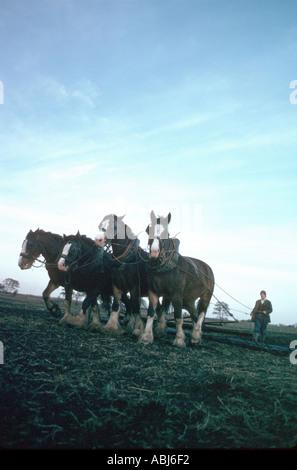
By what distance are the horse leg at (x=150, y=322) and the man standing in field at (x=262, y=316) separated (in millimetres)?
5603

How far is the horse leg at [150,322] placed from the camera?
233 inches

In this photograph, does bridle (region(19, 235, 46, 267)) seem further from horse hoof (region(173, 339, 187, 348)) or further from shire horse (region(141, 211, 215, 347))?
horse hoof (region(173, 339, 187, 348))

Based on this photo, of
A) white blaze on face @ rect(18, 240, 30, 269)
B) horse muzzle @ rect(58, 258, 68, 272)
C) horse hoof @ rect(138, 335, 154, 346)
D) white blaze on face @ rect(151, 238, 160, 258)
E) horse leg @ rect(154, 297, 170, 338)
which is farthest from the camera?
white blaze on face @ rect(18, 240, 30, 269)

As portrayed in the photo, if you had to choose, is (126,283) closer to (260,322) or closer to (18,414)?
(18,414)

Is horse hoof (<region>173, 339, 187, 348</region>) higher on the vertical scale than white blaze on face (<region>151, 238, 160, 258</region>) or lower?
lower

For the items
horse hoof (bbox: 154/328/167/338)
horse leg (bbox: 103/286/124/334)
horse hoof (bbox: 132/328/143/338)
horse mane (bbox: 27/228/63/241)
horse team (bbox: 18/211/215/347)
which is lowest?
horse hoof (bbox: 154/328/167/338)

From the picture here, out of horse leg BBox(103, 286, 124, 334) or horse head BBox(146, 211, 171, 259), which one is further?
horse leg BBox(103, 286, 124, 334)

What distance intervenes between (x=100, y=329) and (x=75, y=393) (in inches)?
170

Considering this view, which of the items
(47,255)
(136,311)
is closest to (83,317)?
(136,311)

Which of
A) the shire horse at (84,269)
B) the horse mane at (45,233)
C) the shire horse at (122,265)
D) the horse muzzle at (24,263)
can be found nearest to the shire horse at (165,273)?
the shire horse at (122,265)

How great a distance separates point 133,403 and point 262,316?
9.02 metres

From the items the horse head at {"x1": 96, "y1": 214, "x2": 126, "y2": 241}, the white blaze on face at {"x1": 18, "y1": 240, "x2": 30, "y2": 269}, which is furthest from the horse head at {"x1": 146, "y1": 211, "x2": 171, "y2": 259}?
the white blaze on face at {"x1": 18, "y1": 240, "x2": 30, "y2": 269}

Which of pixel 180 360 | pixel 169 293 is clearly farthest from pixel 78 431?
pixel 169 293

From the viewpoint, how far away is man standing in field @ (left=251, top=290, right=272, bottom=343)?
10.1m
